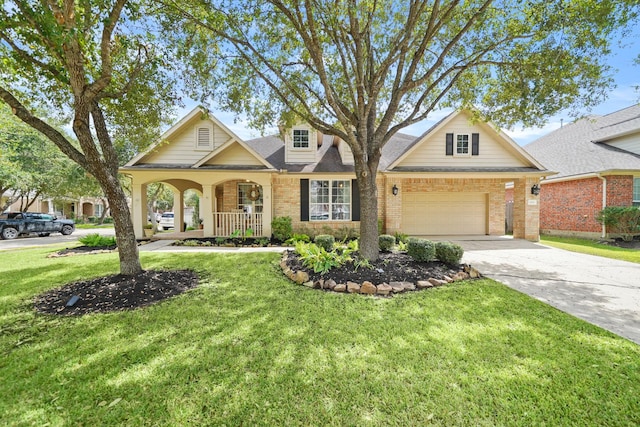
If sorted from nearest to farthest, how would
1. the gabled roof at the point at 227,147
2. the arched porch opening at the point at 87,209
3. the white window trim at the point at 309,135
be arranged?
the gabled roof at the point at 227,147 < the white window trim at the point at 309,135 < the arched porch opening at the point at 87,209

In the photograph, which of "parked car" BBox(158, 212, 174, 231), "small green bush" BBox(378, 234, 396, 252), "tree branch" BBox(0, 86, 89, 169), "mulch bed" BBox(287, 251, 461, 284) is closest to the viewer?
"tree branch" BBox(0, 86, 89, 169)

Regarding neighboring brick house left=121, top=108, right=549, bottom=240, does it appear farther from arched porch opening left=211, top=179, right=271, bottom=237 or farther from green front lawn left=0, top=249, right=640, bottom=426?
green front lawn left=0, top=249, right=640, bottom=426

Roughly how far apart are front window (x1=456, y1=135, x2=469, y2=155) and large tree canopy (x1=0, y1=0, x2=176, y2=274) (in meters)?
11.8

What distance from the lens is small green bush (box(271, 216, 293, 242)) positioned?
37.5 feet

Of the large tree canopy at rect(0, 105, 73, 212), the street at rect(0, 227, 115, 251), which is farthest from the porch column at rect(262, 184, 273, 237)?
the large tree canopy at rect(0, 105, 73, 212)

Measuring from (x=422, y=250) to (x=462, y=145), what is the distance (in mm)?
8449

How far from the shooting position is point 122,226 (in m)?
5.42

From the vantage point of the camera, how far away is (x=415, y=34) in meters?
6.95

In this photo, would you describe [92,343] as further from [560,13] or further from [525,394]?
[560,13]

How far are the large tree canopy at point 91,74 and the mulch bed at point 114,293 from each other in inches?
17.3

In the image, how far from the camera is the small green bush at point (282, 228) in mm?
11430

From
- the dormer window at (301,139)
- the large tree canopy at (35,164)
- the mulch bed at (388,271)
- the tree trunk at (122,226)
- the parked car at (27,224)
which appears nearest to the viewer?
the tree trunk at (122,226)

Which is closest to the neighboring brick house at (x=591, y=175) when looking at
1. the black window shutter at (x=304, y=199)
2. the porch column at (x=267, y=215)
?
the black window shutter at (x=304, y=199)

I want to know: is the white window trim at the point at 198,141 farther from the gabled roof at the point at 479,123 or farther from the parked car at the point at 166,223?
the parked car at the point at 166,223
